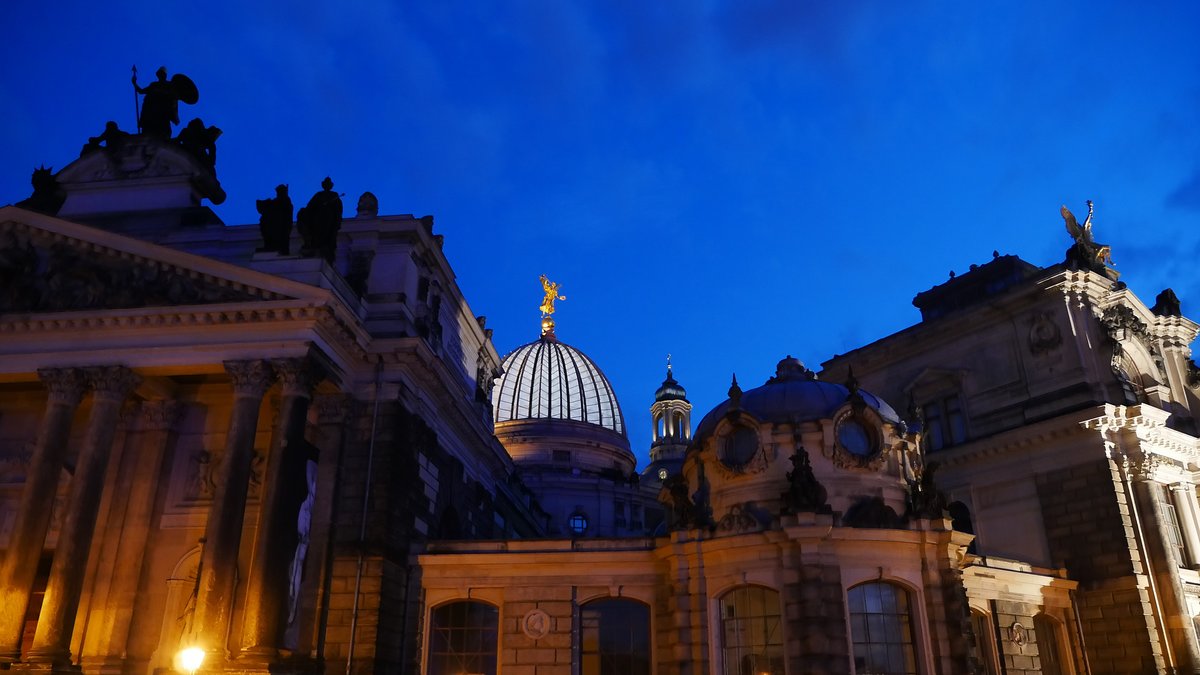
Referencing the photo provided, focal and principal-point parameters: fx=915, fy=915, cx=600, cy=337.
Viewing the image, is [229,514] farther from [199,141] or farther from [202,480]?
[199,141]

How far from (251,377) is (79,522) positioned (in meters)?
6.35

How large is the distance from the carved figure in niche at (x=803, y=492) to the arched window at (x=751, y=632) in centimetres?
267

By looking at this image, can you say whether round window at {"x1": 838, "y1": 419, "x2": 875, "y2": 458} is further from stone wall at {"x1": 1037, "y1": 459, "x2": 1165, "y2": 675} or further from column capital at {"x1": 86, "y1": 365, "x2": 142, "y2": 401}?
column capital at {"x1": 86, "y1": 365, "x2": 142, "y2": 401}

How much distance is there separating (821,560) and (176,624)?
1964 cm

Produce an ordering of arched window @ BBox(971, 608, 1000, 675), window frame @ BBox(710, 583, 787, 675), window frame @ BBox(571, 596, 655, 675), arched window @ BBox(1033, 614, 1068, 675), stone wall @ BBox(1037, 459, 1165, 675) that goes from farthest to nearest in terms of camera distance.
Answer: stone wall @ BBox(1037, 459, 1165, 675), arched window @ BBox(1033, 614, 1068, 675), arched window @ BBox(971, 608, 1000, 675), window frame @ BBox(571, 596, 655, 675), window frame @ BBox(710, 583, 787, 675)

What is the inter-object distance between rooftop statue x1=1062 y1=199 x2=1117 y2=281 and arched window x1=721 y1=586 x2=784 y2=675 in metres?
22.9

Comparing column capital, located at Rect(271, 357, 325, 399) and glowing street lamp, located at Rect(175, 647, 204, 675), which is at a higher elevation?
column capital, located at Rect(271, 357, 325, 399)

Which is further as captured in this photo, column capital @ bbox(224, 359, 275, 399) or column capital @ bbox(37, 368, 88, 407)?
column capital @ bbox(37, 368, 88, 407)

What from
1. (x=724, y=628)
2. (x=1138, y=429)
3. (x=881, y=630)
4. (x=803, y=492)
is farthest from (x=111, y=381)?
(x=1138, y=429)

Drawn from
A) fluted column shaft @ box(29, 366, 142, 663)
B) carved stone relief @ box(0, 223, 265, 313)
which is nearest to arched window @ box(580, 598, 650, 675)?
carved stone relief @ box(0, 223, 265, 313)

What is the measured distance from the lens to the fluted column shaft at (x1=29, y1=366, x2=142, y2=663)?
25.5 metres

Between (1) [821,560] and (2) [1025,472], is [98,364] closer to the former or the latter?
(1) [821,560]

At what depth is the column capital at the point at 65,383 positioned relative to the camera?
28.4m

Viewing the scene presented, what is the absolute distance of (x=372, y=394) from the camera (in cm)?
3097
